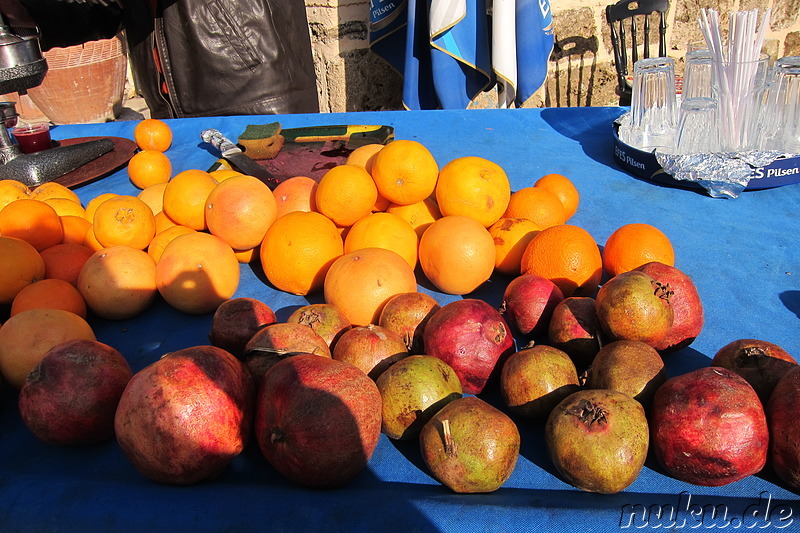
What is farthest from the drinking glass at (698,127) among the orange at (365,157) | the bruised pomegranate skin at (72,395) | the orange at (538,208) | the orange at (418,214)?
the bruised pomegranate skin at (72,395)

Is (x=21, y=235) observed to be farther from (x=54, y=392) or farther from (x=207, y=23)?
(x=207, y=23)

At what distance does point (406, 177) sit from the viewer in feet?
5.37

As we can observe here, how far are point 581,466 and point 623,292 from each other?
39 cm

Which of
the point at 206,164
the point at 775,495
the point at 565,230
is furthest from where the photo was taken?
the point at 206,164

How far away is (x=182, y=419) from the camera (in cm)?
95

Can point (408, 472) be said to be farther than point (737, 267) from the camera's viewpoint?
No

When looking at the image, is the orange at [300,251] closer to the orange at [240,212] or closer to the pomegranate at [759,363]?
the orange at [240,212]

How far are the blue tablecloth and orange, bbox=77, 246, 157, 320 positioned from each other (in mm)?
56

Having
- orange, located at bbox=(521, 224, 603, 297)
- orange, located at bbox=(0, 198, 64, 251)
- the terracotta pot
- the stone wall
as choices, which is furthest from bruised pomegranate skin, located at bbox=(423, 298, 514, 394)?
the terracotta pot

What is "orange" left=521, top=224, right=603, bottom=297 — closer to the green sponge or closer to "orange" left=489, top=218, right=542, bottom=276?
"orange" left=489, top=218, right=542, bottom=276

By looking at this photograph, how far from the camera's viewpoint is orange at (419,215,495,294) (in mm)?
1482

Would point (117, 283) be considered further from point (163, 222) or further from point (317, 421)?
point (317, 421)

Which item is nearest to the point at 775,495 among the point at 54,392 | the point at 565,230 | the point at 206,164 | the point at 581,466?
the point at 581,466

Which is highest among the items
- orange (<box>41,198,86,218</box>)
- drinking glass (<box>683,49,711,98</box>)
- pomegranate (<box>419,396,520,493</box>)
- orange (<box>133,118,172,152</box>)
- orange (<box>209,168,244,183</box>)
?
drinking glass (<box>683,49,711,98</box>)
